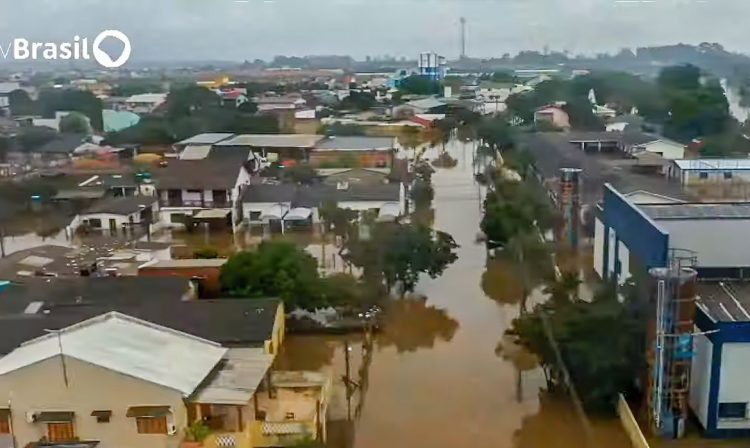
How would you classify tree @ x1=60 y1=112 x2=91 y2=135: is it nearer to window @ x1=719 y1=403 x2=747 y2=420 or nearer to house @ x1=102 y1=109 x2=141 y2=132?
house @ x1=102 y1=109 x2=141 y2=132

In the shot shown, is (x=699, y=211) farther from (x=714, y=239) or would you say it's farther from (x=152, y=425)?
(x=152, y=425)

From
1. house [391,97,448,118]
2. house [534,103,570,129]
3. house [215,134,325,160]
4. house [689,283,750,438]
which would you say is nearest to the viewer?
house [689,283,750,438]

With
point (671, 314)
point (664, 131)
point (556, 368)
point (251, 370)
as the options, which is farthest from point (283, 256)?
point (664, 131)

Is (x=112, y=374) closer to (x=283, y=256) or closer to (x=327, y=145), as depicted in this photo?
(x=283, y=256)

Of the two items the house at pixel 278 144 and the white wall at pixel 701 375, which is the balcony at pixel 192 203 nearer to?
the house at pixel 278 144

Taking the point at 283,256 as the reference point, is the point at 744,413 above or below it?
below

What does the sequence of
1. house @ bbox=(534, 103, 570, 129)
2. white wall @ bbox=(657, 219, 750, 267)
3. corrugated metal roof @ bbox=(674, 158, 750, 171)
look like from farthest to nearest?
house @ bbox=(534, 103, 570, 129), corrugated metal roof @ bbox=(674, 158, 750, 171), white wall @ bbox=(657, 219, 750, 267)

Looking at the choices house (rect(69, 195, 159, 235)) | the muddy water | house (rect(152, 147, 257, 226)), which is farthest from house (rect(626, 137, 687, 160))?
house (rect(69, 195, 159, 235))
